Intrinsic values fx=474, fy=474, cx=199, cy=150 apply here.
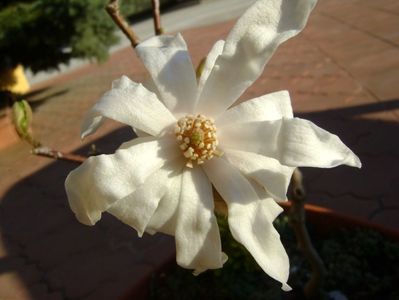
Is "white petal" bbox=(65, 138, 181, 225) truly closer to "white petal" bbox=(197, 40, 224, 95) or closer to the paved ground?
"white petal" bbox=(197, 40, 224, 95)

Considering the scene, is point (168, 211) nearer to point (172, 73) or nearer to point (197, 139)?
point (197, 139)

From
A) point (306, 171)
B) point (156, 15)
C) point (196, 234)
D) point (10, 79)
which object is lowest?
point (10, 79)

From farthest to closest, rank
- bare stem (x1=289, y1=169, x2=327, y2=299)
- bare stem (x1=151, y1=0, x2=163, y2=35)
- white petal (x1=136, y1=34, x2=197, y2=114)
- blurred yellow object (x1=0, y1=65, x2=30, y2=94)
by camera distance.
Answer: blurred yellow object (x1=0, y1=65, x2=30, y2=94), bare stem (x1=289, y1=169, x2=327, y2=299), bare stem (x1=151, y1=0, x2=163, y2=35), white petal (x1=136, y1=34, x2=197, y2=114)

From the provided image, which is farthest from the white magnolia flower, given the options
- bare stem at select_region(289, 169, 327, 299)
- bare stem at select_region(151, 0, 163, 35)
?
bare stem at select_region(289, 169, 327, 299)

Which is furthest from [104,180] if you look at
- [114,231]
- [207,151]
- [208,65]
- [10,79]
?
[10,79]

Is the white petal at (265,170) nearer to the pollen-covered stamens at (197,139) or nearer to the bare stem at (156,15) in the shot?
the pollen-covered stamens at (197,139)

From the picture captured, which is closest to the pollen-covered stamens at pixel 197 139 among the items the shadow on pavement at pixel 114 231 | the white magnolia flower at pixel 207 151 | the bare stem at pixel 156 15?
the white magnolia flower at pixel 207 151
